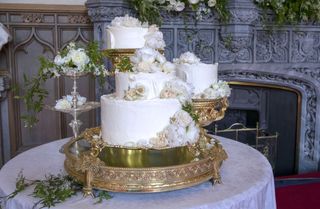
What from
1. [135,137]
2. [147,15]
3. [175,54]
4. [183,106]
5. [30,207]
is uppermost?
[147,15]

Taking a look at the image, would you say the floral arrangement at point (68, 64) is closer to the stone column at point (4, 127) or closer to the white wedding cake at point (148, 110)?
the white wedding cake at point (148, 110)

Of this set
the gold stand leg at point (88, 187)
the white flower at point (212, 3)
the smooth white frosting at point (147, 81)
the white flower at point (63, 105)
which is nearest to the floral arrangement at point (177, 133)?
the smooth white frosting at point (147, 81)

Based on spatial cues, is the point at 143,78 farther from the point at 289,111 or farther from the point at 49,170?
the point at 289,111

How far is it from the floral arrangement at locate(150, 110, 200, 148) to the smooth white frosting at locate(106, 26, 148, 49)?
18.6 inches

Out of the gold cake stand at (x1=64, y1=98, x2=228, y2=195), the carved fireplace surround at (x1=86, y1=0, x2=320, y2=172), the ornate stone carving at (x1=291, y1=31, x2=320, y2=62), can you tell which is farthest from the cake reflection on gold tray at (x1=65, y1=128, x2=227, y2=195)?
the ornate stone carving at (x1=291, y1=31, x2=320, y2=62)

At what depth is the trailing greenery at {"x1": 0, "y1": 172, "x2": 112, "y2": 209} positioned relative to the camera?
1209 mm

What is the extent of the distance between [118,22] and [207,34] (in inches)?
54.2

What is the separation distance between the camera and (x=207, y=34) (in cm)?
288

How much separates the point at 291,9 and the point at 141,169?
6.79ft

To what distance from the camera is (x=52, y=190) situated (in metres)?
1.26

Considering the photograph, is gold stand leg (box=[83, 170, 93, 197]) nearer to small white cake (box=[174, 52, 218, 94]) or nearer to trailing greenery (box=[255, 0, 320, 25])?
small white cake (box=[174, 52, 218, 94])

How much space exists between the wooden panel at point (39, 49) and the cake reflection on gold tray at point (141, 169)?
149 cm

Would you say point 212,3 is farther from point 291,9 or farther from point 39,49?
point 39,49

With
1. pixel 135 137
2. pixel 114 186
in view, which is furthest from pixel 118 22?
pixel 114 186
